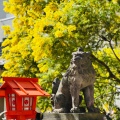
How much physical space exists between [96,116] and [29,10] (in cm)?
873

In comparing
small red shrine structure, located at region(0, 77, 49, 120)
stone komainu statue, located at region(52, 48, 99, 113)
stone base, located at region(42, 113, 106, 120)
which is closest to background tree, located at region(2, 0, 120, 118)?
stone komainu statue, located at region(52, 48, 99, 113)

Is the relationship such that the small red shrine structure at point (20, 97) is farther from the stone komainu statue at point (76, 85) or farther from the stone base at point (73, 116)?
the stone komainu statue at point (76, 85)

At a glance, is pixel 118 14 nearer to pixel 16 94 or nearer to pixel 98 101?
pixel 98 101

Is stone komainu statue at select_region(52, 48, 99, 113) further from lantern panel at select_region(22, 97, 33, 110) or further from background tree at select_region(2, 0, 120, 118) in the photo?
background tree at select_region(2, 0, 120, 118)

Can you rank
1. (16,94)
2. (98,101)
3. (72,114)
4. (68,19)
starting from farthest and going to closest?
(98,101)
(68,19)
(72,114)
(16,94)

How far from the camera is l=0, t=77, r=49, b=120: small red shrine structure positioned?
42.5 feet

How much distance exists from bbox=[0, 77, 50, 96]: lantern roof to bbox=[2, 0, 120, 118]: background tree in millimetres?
5025

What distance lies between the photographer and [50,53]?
18750mm

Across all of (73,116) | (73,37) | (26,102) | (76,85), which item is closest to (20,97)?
(26,102)

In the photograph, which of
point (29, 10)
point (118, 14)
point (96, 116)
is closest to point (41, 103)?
point (29, 10)

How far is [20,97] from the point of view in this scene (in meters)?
13.0

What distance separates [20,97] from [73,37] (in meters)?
6.07

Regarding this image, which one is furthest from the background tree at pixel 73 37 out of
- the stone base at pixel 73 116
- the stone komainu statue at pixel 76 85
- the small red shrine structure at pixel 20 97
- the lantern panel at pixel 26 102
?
the lantern panel at pixel 26 102

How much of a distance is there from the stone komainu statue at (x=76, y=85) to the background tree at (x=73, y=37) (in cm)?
387
